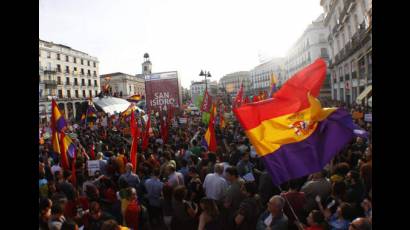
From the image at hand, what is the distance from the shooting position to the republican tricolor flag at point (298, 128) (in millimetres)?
3594

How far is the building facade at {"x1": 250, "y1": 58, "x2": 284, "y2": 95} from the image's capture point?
84925mm

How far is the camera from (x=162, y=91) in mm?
16266

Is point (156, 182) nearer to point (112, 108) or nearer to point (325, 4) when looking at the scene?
point (112, 108)

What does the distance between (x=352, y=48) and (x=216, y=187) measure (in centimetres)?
2439

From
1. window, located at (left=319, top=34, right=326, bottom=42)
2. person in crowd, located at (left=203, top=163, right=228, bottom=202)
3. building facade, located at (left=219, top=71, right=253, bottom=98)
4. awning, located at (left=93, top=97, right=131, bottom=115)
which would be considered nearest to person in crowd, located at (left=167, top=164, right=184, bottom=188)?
person in crowd, located at (left=203, top=163, right=228, bottom=202)

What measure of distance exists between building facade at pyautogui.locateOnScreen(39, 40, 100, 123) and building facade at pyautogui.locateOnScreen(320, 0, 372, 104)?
1591 inches

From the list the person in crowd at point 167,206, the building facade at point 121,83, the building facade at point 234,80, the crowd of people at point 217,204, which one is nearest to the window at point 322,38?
the building facade at point 121,83

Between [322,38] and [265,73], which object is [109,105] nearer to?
[322,38]

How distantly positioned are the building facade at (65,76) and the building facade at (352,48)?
40.4 meters

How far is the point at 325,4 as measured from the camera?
4241 cm

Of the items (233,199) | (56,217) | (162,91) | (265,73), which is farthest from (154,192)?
(265,73)

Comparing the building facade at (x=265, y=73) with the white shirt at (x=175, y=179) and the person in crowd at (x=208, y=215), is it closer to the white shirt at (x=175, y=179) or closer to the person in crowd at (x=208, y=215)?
the white shirt at (x=175, y=179)

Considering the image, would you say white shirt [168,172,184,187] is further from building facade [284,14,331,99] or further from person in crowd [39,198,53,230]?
building facade [284,14,331,99]
